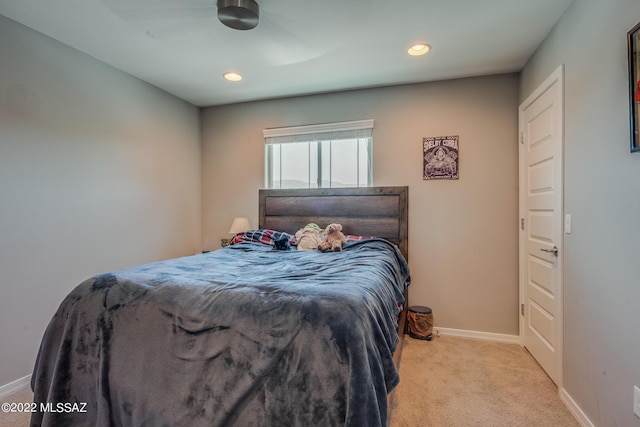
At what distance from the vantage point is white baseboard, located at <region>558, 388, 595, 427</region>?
1733 mm

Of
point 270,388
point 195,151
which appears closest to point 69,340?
point 270,388

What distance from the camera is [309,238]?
3008mm

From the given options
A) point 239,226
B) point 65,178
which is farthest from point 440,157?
point 65,178

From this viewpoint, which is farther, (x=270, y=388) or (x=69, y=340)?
(x=69, y=340)

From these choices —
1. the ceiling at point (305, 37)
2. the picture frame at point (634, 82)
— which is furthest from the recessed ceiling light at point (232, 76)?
the picture frame at point (634, 82)

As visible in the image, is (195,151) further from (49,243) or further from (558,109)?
(558,109)

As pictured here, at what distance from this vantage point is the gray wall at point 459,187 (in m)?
2.94

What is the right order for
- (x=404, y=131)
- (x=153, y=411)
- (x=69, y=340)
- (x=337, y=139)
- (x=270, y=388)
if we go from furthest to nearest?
(x=337, y=139), (x=404, y=131), (x=69, y=340), (x=153, y=411), (x=270, y=388)

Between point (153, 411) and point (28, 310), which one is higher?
point (28, 310)

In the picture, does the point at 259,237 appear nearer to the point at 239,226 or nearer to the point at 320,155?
the point at 239,226

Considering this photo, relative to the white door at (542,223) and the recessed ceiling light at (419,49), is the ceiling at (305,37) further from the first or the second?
the white door at (542,223)

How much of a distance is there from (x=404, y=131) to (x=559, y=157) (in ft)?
4.74

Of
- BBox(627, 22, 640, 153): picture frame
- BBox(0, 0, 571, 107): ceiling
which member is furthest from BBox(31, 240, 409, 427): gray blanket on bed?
BBox(0, 0, 571, 107): ceiling

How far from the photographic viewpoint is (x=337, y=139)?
11.3 feet
